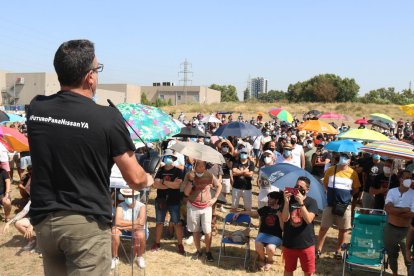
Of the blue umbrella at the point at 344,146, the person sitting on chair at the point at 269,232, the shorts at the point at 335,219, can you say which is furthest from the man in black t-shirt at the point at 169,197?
the blue umbrella at the point at 344,146

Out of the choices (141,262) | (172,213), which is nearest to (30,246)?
(141,262)

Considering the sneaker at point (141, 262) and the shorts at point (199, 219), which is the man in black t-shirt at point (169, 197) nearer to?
the shorts at point (199, 219)

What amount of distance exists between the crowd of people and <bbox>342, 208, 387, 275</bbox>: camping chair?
212 mm

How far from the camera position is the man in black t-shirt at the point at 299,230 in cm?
493

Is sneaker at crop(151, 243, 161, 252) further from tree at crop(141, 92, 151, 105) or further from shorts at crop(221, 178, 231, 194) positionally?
tree at crop(141, 92, 151, 105)

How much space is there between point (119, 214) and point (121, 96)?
7572 centimetres

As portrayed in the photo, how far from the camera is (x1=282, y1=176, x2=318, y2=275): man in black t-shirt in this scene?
4926 mm

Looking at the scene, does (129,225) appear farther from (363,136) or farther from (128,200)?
(363,136)

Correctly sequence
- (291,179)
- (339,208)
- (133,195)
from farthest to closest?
(339,208)
(291,179)
(133,195)

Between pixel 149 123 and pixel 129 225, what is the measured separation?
202cm

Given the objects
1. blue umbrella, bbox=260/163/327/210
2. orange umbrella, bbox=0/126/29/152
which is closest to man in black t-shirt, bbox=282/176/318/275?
blue umbrella, bbox=260/163/327/210

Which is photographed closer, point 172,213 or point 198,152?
point 198,152

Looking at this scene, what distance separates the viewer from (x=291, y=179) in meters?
5.68

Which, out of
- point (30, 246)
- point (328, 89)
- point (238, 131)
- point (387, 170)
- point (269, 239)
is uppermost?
point (328, 89)
